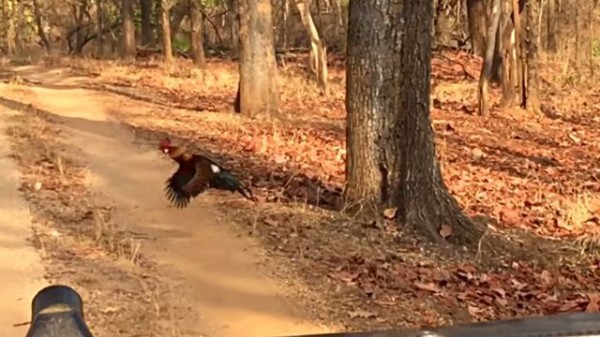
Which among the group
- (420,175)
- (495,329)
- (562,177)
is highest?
(495,329)

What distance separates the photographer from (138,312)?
227 inches

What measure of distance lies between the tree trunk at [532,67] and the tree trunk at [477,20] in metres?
2.93

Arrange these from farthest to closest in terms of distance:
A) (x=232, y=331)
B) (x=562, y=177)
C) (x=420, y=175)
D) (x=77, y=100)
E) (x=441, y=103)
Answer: (x=441, y=103) < (x=77, y=100) < (x=562, y=177) < (x=420, y=175) < (x=232, y=331)

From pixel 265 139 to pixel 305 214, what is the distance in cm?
A: 434

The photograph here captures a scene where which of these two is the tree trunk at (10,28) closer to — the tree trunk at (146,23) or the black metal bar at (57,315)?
the tree trunk at (146,23)

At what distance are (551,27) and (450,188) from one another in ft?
60.6

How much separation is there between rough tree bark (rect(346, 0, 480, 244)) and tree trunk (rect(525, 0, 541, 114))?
1059 centimetres

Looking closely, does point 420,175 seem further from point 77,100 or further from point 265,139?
point 77,100

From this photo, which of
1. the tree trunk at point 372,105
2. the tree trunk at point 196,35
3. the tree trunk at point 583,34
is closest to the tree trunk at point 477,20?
the tree trunk at point 583,34

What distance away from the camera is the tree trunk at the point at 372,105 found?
7.67 metres

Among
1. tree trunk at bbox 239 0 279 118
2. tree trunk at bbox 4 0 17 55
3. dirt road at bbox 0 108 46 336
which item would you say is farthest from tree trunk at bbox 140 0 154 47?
dirt road at bbox 0 108 46 336

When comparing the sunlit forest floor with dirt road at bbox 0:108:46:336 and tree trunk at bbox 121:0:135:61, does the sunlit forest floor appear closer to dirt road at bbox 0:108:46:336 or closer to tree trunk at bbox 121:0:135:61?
dirt road at bbox 0:108:46:336

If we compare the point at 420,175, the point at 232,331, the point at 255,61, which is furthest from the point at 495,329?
the point at 255,61

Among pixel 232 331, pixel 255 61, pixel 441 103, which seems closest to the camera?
pixel 232 331
